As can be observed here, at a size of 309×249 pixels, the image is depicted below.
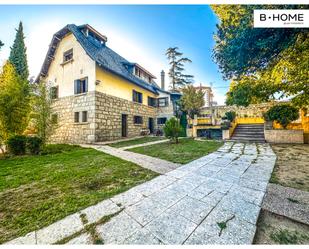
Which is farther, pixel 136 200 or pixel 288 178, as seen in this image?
pixel 288 178

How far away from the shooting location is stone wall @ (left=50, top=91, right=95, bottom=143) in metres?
10.5

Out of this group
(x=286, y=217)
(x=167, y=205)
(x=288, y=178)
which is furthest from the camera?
(x=288, y=178)

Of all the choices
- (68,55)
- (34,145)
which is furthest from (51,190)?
(68,55)

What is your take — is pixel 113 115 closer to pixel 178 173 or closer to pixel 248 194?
pixel 178 173

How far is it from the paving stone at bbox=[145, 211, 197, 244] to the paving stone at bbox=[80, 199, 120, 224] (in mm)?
668

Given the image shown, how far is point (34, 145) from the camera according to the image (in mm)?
6910

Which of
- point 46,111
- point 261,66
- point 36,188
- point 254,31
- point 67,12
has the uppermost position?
point 67,12

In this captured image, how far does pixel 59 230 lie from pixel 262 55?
21.0 ft
